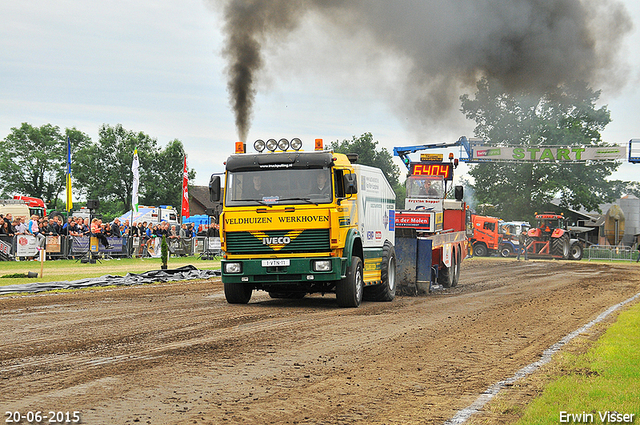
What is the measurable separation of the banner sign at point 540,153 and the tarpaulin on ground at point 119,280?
90.3 ft

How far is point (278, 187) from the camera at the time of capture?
45.2 ft

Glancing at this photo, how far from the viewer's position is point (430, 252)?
1881cm

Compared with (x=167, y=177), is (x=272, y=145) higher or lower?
lower

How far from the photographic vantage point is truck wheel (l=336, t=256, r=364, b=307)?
1390 cm

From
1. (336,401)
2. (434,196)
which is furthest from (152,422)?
(434,196)

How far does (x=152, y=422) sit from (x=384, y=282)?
36.8 feet

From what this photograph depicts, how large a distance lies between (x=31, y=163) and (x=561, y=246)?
6565 centimetres

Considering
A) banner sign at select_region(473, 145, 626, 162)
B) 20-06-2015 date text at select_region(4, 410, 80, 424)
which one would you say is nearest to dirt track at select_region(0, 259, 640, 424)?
20-06-2015 date text at select_region(4, 410, 80, 424)

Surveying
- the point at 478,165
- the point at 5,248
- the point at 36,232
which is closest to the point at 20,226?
the point at 36,232

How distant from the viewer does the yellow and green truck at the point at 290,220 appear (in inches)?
529

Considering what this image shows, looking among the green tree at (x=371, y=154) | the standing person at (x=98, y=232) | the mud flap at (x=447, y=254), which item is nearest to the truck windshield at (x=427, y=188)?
the mud flap at (x=447, y=254)

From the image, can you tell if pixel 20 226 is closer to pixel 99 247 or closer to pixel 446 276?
pixel 99 247

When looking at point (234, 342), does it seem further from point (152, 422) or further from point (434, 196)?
point (434, 196)

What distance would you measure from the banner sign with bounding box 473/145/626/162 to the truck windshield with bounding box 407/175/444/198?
24283 mm
